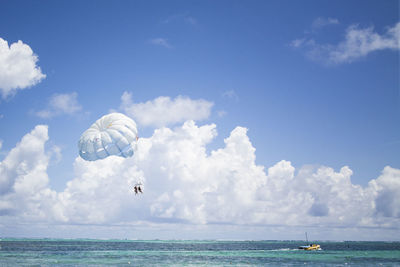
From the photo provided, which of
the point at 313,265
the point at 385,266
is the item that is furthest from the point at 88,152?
the point at 385,266

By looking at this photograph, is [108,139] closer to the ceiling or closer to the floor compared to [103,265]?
closer to the ceiling

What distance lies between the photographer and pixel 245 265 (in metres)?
48.8

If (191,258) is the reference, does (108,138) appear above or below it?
above

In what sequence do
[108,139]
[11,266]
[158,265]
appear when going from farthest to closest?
[158,265], [11,266], [108,139]

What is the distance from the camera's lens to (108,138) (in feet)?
111

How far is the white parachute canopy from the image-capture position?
34.0 m

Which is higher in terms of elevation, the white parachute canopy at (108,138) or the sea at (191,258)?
the white parachute canopy at (108,138)

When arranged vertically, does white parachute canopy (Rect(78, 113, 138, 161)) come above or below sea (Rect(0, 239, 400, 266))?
above

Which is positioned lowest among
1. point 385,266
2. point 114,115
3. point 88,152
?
point 385,266

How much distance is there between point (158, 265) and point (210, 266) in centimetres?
734

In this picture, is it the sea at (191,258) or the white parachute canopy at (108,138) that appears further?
the sea at (191,258)

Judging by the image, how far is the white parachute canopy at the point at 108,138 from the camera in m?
34.0

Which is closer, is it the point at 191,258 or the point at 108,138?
the point at 108,138

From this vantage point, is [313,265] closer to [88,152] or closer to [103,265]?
[103,265]
